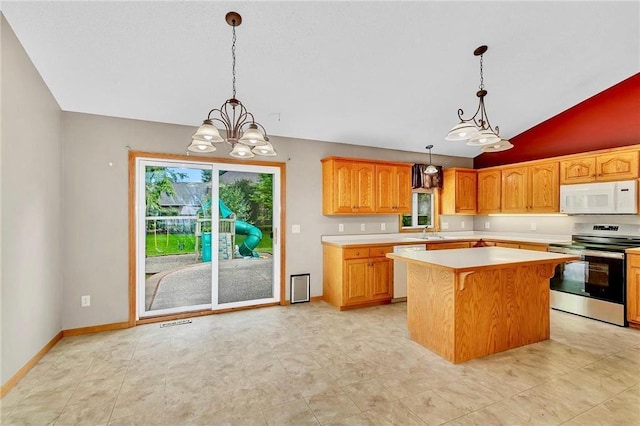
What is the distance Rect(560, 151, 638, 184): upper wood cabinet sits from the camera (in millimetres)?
3695

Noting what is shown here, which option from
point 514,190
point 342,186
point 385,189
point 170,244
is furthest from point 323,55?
point 514,190

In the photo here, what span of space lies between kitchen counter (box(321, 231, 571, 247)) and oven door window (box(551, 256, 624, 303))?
20.1 inches

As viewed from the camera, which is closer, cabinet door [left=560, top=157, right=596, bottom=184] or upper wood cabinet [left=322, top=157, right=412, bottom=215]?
cabinet door [left=560, top=157, right=596, bottom=184]

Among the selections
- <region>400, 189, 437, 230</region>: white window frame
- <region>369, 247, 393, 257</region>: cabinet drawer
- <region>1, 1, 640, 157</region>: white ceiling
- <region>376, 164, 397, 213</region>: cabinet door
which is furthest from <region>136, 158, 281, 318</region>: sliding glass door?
<region>400, 189, 437, 230</region>: white window frame

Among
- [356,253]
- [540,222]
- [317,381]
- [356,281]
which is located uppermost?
[540,222]

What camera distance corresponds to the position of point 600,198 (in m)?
3.88

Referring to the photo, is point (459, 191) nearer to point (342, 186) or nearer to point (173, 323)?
point (342, 186)

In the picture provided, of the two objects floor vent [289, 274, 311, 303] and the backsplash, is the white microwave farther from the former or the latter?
floor vent [289, 274, 311, 303]

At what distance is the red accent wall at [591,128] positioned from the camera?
3924 mm

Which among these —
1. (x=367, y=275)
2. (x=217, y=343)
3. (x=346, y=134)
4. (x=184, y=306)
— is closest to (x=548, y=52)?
(x=346, y=134)

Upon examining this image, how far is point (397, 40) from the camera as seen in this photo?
2.79 metres

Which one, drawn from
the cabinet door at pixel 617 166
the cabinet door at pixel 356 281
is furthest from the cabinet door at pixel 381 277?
the cabinet door at pixel 617 166

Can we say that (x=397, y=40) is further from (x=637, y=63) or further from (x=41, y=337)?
(x=41, y=337)

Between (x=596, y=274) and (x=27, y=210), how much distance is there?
5.99 metres
